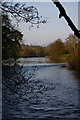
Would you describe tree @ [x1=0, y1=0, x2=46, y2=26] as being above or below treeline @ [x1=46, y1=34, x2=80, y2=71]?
above

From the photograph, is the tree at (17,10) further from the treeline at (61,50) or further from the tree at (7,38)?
the treeline at (61,50)

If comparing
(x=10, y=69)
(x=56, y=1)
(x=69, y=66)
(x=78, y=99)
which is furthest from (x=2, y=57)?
(x=69, y=66)

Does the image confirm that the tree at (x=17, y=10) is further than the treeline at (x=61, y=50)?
No

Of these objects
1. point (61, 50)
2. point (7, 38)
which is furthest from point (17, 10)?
point (61, 50)

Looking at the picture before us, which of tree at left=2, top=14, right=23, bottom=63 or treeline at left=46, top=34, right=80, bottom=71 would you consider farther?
treeline at left=46, top=34, right=80, bottom=71

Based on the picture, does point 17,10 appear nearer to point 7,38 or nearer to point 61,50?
point 7,38

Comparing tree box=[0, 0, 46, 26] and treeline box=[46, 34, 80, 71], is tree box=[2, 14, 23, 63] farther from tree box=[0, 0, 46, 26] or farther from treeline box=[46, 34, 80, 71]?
treeline box=[46, 34, 80, 71]

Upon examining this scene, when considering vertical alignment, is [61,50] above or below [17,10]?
below

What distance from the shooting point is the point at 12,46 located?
1661 mm

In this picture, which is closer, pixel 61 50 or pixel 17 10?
pixel 17 10

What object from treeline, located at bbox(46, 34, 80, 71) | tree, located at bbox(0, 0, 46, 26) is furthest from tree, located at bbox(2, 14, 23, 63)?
treeline, located at bbox(46, 34, 80, 71)

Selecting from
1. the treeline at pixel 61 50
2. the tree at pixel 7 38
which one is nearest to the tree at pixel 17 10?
the tree at pixel 7 38

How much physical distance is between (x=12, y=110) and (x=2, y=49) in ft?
9.72

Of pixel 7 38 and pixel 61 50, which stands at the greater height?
pixel 7 38
